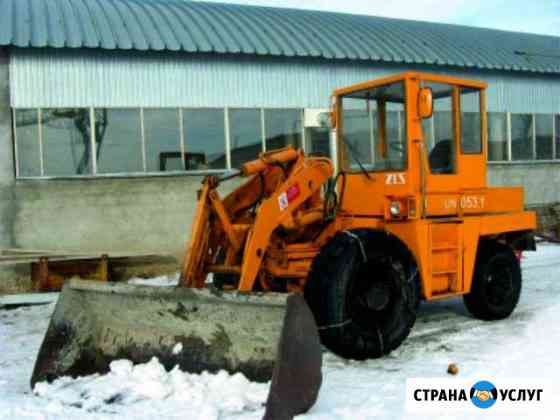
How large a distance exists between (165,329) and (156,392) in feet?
2.06

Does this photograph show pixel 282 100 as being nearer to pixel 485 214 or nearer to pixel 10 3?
pixel 10 3

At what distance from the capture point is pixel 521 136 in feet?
54.3

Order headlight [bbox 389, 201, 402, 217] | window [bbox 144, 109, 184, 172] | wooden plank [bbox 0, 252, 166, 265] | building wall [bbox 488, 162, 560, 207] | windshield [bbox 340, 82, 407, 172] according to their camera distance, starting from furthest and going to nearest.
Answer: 1. building wall [bbox 488, 162, 560, 207]
2. window [bbox 144, 109, 184, 172]
3. wooden plank [bbox 0, 252, 166, 265]
4. windshield [bbox 340, 82, 407, 172]
5. headlight [bbox 389, 201, 402, 217]

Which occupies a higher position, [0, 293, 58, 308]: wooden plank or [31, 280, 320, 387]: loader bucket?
[31, 280, 320, 387]: loader bucket

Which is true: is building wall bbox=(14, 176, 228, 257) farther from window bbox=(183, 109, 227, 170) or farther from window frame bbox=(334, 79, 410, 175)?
window frame bbox=(334, 79, 410, 175)

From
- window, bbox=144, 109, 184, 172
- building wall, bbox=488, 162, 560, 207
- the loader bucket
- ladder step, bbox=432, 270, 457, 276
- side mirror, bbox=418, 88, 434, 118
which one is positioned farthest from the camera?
building wall, bbox=488, 162, 560, 207

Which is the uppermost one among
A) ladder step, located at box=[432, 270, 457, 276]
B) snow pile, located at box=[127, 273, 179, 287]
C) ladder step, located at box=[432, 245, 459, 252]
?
ladder step, located at box=[432, 245, 459, 252]

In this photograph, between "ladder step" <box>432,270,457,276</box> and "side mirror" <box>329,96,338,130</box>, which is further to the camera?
"side mirror" <box>329,96,338,130</box>

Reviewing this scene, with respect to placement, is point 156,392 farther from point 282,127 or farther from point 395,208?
point 282,127

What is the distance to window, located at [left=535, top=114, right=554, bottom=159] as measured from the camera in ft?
55.5

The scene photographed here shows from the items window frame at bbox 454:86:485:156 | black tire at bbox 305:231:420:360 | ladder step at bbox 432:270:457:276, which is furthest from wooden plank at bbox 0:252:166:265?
window frame at bbox 454:86:485:156

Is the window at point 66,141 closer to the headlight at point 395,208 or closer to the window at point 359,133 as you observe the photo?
the window at point 359,133

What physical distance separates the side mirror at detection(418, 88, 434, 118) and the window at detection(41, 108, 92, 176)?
709 centimetres

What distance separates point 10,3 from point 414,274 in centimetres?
991
